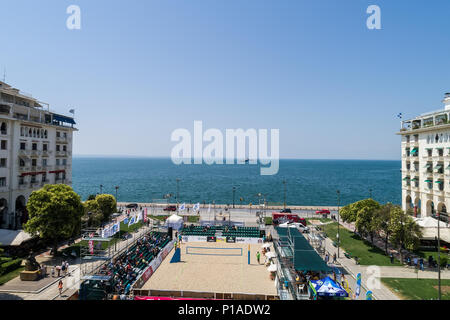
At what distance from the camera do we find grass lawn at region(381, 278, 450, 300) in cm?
2056

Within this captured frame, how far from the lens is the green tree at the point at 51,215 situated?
1048 inches

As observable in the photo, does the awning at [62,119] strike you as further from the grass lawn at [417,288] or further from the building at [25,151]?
the grass lawn at [417,288]

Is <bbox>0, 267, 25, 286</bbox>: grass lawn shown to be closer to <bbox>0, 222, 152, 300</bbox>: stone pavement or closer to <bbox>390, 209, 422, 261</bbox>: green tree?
<bbox>0, 222, 152, 300</bbox>: stone pavement

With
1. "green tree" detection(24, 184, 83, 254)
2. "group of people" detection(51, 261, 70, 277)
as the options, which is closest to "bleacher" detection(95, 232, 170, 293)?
"group of people" detection(51, 261, 70, 277)

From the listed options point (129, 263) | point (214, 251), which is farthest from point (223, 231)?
point (129, 263)

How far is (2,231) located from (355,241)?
42.7 m

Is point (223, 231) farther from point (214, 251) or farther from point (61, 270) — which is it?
point (61, 270)

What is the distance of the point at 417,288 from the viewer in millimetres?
22141

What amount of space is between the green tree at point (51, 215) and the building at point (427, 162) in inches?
1958

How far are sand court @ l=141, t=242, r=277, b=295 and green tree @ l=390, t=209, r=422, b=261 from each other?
14.7 metres

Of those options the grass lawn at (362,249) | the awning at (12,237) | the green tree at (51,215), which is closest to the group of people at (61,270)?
the green tree at (51,215)

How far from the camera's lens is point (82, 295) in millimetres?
19844

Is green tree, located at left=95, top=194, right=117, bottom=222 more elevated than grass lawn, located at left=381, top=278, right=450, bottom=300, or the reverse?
green tree, located at left=95, top=194, right=117, bottom=222
